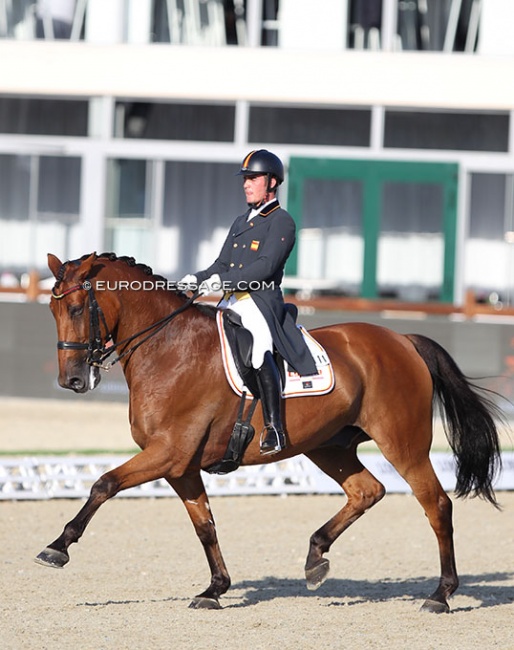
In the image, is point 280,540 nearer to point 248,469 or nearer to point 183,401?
point 248,469

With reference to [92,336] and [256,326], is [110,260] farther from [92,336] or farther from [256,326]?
[256,326]

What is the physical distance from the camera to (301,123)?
62.3 ft

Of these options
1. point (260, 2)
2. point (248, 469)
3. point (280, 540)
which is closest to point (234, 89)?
point (260, 2)

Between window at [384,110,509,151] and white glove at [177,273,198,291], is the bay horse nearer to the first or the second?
white glove at [177,273,198,291]

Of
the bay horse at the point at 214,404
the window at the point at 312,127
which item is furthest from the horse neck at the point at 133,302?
the window at the point at 312,127

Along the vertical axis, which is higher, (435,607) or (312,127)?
(312,127)

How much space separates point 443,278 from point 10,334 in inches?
265

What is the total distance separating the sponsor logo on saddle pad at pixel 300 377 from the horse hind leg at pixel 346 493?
68 cm

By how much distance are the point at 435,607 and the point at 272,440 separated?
1.28 meters

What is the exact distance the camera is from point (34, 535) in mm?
8781

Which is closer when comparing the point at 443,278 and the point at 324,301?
the point at 324,301

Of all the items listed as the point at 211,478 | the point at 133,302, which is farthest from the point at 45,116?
the point at 133,302

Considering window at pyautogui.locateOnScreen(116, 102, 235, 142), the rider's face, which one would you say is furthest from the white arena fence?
window at pyautogui.locateOnScreen(116, 102, 235, 142)

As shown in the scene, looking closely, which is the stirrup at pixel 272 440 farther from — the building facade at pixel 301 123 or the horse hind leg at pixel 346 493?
the building facade at pixel 301 123
